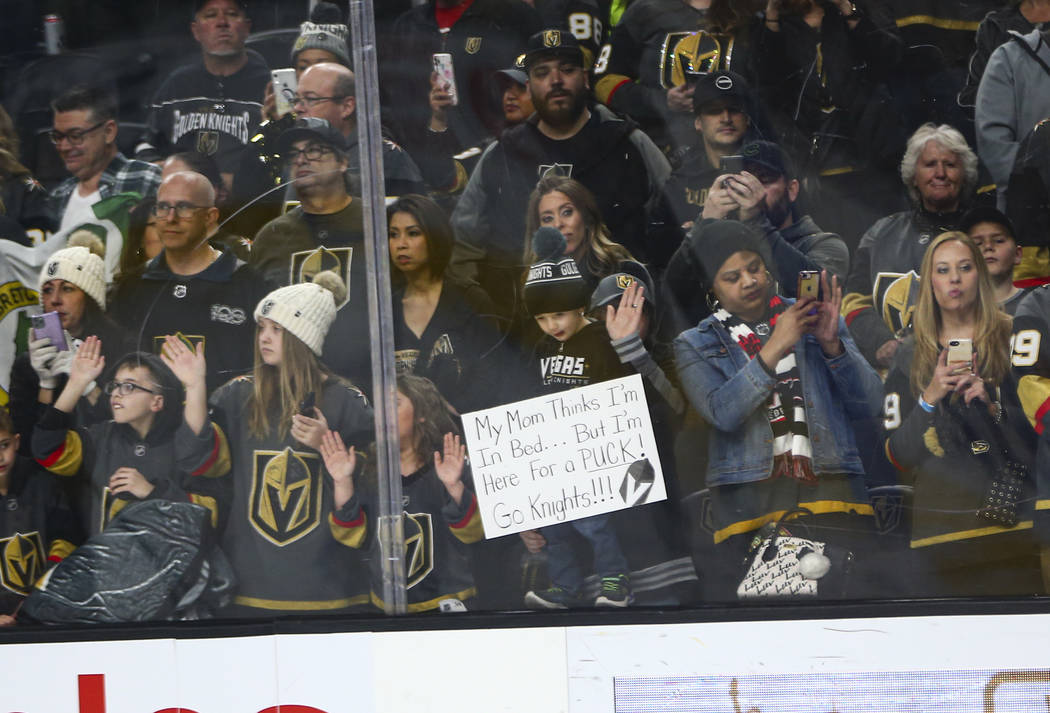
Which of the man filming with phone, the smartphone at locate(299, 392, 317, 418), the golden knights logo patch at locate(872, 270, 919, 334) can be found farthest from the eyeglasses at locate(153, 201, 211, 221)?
the golden knights logo patch at locate(872, 270, 919, 334)

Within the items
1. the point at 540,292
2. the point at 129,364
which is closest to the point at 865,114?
the point at 540,292

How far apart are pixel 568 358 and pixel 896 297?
79 centimetres

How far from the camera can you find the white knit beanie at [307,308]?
2.52m

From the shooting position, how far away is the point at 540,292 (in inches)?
97.1

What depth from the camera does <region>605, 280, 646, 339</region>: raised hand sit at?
8.03ft

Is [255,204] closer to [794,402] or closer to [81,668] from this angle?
[81,668]

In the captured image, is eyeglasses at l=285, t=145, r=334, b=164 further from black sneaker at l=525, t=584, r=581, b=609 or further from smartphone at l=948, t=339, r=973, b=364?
smartphone at l=948, t=339, r=973, b=364

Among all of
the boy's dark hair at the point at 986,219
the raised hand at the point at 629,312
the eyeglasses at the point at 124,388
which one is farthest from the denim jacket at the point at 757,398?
the eyeglasses at the point at 124,388

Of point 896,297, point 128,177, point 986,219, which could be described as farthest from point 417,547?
point 986,219

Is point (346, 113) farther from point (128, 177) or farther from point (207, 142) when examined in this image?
point (128, 177)

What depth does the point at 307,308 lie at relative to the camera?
2.52m

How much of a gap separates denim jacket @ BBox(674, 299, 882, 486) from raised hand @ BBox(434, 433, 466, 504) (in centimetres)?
57

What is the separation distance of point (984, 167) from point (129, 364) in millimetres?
2142

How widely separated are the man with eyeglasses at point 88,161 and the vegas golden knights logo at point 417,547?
1017 mm
